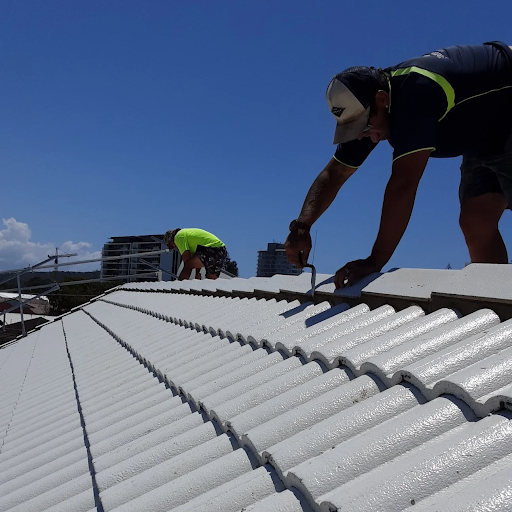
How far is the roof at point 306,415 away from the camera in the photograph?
1168 millimetres

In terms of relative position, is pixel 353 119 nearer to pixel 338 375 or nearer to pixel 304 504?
pixel 338 375

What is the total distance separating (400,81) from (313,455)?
2.00m

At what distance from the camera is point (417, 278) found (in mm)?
2502

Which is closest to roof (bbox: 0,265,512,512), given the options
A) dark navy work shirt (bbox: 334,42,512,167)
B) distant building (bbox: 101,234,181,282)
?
dark navy work shirt (bbox: 334,42,512,167)

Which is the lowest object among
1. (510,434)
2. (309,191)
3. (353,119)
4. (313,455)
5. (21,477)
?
(21,477)

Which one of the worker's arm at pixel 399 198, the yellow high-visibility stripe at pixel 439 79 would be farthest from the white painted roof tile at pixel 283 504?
the yellow high-visibility stripe at pixel 439 79

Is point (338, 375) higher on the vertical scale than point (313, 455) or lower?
higher

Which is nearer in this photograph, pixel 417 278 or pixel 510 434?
pixel 510 434

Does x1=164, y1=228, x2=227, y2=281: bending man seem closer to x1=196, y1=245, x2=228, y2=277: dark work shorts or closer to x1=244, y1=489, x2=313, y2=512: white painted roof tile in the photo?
x1=196, y1=245, x2=228, y2=277: dark work shorts

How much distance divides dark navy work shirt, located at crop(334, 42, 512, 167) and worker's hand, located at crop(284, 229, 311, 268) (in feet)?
2.18

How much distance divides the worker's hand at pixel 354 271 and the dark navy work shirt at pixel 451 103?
56cm

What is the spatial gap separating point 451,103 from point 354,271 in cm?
100

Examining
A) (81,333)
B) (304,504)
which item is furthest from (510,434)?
(81,333)

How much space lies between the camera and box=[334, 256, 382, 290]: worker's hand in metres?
2.79
